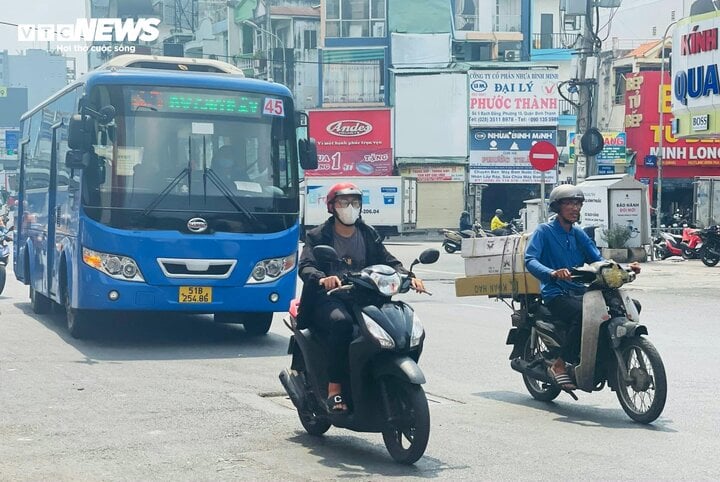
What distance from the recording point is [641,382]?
8555 millimetres

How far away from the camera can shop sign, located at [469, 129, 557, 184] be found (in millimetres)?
57000

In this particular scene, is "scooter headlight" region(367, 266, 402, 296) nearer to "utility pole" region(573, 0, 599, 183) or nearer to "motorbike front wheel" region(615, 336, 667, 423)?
"motorbike front wheel" region(615, 336, 667, 423)

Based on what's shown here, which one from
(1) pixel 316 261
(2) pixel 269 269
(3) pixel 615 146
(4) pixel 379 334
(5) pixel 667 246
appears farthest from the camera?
(3) pixel 615 146

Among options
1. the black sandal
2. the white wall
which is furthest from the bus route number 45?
the white wall

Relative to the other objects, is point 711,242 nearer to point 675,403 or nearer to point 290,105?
point 290,105

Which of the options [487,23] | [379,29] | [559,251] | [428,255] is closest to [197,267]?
[559,251]

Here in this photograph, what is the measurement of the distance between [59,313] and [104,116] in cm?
536

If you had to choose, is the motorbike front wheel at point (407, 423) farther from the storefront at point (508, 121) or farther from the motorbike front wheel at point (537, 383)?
the storefront at point (508, 121)

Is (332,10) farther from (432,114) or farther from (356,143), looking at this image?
(432,114)

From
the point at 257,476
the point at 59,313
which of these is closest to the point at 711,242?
the point at 59,313

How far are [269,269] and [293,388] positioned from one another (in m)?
5.48

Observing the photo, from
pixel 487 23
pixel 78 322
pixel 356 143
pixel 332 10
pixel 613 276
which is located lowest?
pixel 78 322

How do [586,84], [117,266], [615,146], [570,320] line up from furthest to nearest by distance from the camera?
[615,146] < [586,84] < [117,266] < [570,320]

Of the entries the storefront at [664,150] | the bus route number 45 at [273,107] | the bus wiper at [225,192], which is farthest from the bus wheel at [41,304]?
the storefront at [664,150]
